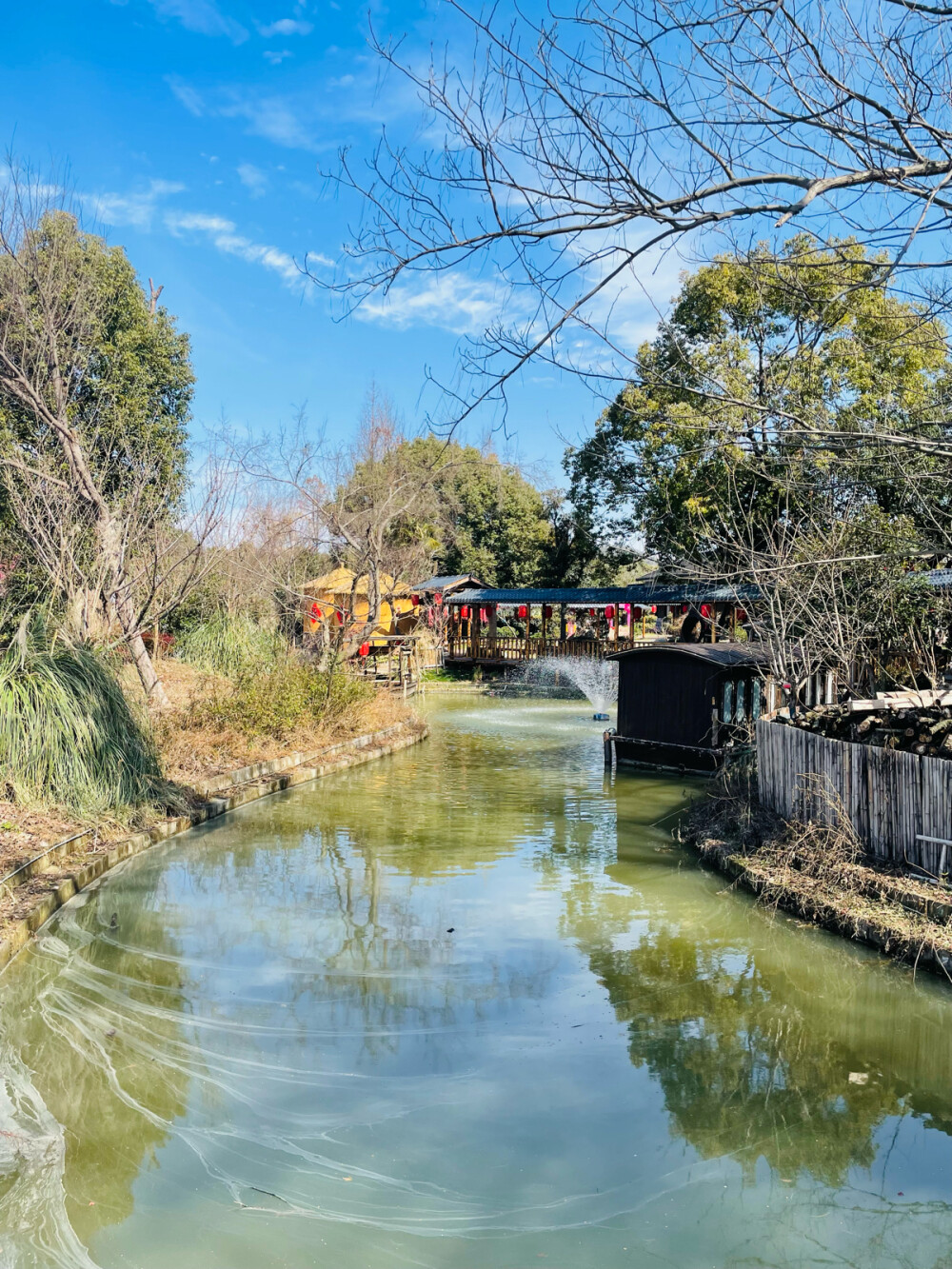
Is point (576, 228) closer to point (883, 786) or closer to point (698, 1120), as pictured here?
point (698, 1120)

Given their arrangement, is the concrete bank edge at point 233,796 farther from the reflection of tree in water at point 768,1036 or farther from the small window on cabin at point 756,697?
the small window on cabin at point 756,697

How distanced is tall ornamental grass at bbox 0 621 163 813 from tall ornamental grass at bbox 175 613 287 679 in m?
6.58

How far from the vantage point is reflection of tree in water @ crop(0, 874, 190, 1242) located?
4.17 meters

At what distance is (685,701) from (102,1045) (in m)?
10.3

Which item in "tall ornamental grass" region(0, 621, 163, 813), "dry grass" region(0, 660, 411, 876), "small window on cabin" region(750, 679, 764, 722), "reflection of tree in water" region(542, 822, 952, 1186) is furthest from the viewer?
"small window on cabin" region(750, 679, 764, 722)

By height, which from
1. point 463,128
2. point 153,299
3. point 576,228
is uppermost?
point 153,299

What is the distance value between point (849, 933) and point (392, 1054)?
3.61 m

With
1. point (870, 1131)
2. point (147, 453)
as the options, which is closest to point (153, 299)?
point (147, 453)

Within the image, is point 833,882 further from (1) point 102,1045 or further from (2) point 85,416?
(2) point 85,416

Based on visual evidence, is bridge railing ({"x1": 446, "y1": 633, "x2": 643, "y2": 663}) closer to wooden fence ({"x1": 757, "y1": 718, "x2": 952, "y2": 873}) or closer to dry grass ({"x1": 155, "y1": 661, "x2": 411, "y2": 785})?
dry grass ({"x1": 155, "y1": 661, "x2": 411, "y2": 785})

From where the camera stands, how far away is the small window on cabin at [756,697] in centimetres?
1379

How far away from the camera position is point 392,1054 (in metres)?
5.34

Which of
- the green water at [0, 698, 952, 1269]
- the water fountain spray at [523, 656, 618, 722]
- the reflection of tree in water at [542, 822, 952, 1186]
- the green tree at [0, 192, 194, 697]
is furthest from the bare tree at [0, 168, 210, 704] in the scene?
the water fountain spray at [523, 656, 618, 722]

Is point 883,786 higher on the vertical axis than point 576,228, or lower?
lower
